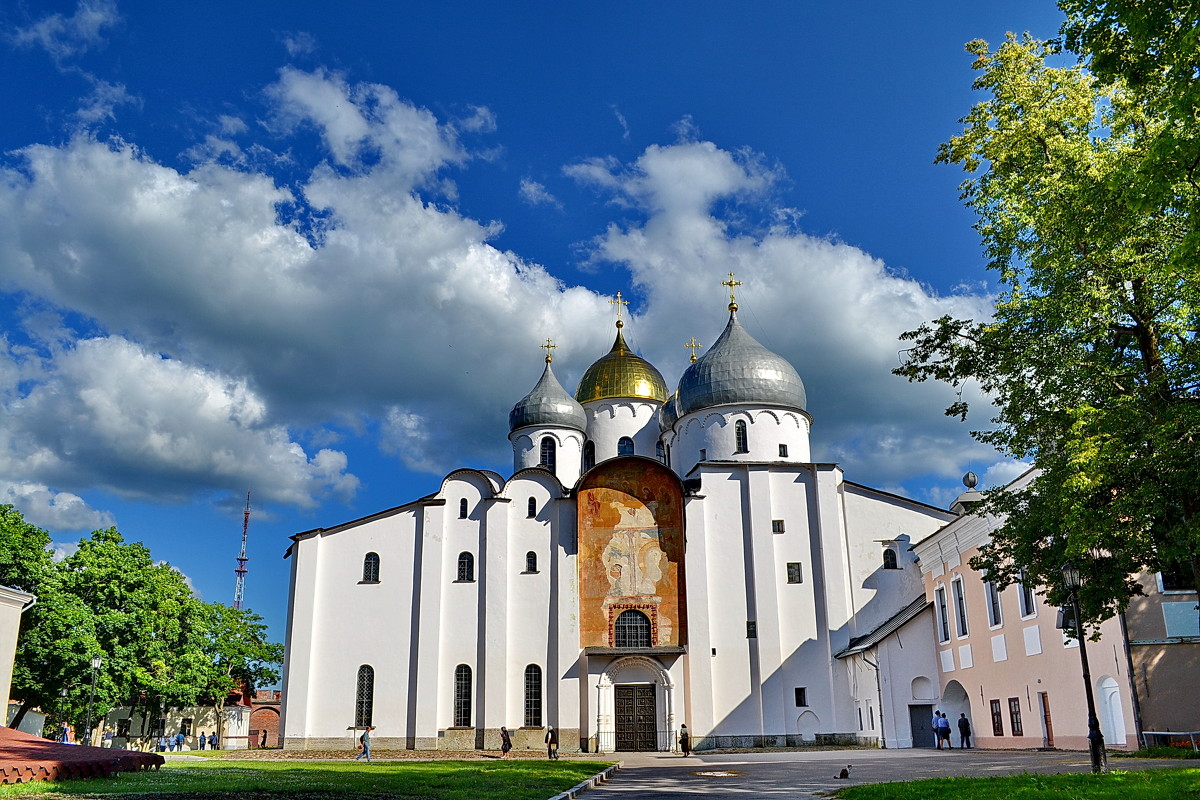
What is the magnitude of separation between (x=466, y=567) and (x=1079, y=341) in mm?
26112

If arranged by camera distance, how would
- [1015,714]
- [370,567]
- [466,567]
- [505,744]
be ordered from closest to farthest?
[1015,714] → [505,744] → [466,567] → [370,567]

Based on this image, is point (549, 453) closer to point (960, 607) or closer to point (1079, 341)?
point (960, 607)

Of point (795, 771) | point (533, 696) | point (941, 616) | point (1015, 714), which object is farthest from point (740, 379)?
point (795, 771)

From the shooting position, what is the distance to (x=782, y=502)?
3719 cm

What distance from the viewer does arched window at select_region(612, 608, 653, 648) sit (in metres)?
35.2

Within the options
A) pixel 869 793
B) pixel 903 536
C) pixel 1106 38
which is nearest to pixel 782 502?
pixel 903 536

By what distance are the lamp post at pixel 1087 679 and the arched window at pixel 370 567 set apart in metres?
27.0

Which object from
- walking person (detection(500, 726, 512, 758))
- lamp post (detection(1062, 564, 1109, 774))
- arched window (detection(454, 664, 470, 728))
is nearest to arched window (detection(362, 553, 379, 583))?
arched window (detection(454, 664, 470, 728))

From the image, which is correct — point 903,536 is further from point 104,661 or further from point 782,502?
point 104,661

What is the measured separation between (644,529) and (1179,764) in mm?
22562

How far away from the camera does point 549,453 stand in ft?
145

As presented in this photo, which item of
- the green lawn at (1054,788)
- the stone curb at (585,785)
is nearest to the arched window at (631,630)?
the stone curb at (585,785)

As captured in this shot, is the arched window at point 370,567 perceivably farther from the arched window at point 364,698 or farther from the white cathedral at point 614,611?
the arched window at point 364,698

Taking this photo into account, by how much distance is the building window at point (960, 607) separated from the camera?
2947cm
